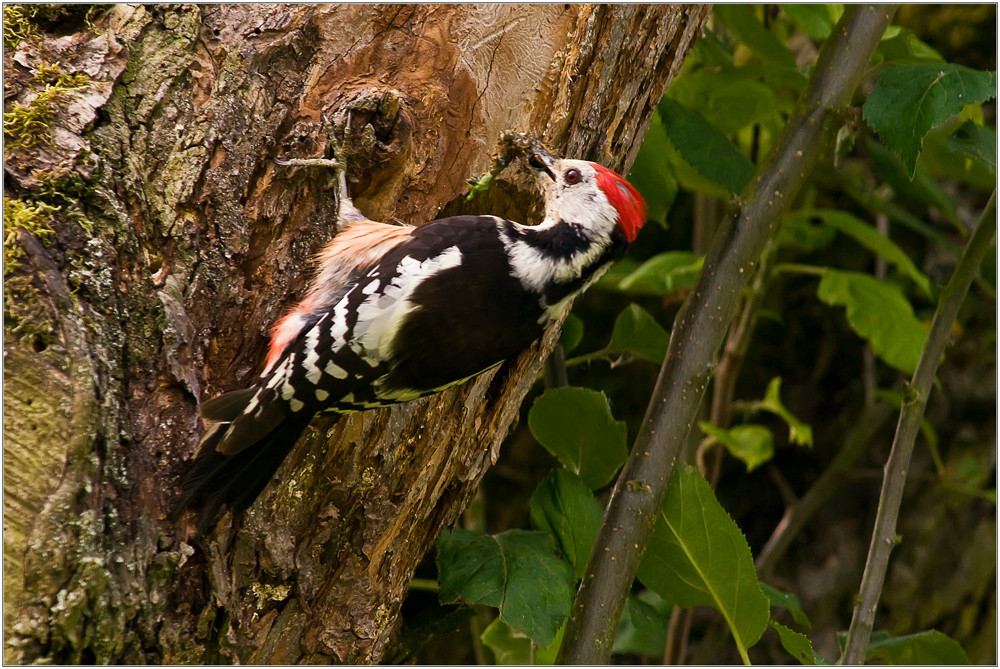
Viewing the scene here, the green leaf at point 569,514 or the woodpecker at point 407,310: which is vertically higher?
the woodpecker at point 407,310

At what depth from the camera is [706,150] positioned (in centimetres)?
216

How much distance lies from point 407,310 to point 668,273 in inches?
42.4

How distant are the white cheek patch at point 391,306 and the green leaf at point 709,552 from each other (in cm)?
71

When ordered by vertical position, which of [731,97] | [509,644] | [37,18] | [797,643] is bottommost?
[509,644]

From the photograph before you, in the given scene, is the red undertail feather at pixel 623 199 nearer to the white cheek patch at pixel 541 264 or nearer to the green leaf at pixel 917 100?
the white cheek patch at pixel 541 264

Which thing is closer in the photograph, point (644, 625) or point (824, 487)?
point (644, 625)

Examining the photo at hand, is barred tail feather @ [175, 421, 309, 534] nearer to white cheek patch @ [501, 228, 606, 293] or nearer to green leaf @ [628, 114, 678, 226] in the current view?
white cheek patch @ [501, 228, 606, 293]

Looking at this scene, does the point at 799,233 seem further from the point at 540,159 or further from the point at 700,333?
the point at 540,159

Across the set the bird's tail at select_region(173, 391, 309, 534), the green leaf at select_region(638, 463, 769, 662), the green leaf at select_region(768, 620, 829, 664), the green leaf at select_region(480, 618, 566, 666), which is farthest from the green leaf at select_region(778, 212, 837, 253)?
the bird's tail at select_region(173, 391, 309, 534)

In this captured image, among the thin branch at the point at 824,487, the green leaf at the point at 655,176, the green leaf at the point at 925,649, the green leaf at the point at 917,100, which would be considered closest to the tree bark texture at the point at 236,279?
the green leaf at the point at 655,176

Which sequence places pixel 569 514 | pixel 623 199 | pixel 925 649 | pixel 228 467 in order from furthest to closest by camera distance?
pixel 925 649, pixel 569 514, pixel 623 199, pixel 228 467

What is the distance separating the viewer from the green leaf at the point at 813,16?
7.29 ft

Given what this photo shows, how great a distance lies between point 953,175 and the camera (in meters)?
2.65

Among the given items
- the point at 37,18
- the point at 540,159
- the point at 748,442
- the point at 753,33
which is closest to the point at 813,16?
the point at 753,33
